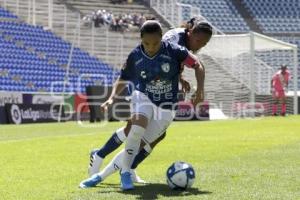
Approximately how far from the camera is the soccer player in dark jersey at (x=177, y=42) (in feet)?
23.4

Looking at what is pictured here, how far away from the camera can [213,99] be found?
95.5 feet

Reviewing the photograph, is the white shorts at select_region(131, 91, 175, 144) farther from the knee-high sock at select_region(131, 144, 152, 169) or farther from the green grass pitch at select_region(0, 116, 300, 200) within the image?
the green grass pitch at select_region(0, 116, 300, 200)

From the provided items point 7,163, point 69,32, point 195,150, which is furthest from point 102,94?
point 7,163

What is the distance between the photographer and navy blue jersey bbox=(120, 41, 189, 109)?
6953mm

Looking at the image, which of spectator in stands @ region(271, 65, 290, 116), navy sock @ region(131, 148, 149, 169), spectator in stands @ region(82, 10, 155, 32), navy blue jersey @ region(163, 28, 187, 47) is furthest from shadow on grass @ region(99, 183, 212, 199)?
spectator in stands @ region(82, 10, 155, 32)

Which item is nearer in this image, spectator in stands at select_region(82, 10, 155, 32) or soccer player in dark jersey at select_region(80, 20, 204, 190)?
soccer player in dark jersey at select_region(80, 20, 204, 190)

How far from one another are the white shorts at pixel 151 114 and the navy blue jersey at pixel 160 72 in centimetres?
6

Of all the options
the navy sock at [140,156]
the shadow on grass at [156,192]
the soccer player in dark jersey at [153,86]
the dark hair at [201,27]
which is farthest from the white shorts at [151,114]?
the dark hair at [201,27]

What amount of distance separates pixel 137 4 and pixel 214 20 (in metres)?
5.65

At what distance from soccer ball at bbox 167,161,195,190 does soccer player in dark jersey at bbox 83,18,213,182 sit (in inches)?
22.7

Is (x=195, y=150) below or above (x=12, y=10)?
below

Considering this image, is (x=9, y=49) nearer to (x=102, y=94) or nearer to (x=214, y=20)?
(x=102, y=94)

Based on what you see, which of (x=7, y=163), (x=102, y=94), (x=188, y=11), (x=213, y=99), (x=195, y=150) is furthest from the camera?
(x=188, y=11)

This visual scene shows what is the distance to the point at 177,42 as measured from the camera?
7320mm
